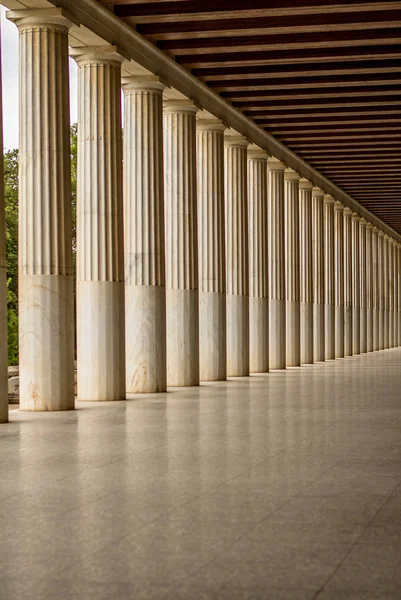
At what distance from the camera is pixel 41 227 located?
28.5m

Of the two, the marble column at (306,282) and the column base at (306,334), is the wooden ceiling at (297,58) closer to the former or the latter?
the marble column at (306,282)

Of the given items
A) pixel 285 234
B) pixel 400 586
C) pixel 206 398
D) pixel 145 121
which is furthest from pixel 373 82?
pixel 400 586

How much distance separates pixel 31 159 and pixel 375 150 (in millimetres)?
32468

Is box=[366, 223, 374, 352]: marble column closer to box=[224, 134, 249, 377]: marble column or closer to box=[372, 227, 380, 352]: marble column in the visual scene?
box=[372, 227, 380, 352]: marble column

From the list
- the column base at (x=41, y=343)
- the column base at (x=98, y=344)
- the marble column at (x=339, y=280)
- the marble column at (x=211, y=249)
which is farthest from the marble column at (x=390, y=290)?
the column base at (x=41, y=343)

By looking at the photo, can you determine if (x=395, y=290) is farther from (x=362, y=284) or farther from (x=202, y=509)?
(x=202, y=509)

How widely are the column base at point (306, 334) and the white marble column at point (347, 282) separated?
586 inches

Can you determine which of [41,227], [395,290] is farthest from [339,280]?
[41,227]

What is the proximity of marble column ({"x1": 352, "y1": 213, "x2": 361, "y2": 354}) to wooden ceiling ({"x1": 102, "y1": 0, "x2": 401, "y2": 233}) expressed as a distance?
27625mm

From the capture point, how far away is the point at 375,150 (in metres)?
57.8

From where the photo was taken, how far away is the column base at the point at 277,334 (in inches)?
2272

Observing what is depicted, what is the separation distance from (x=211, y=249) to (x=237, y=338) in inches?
223

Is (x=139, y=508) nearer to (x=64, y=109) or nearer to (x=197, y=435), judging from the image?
(x=197, y=435)

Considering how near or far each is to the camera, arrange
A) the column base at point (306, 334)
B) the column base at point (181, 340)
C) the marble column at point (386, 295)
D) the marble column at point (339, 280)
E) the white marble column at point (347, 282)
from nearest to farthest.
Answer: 1. the column base at point (181, 340)
2. the column base at point (306, 334)
3. the marble column at point (339, 280)
4. the white marble column at point (347, 282)
5. the marble column at point (386, 295)
